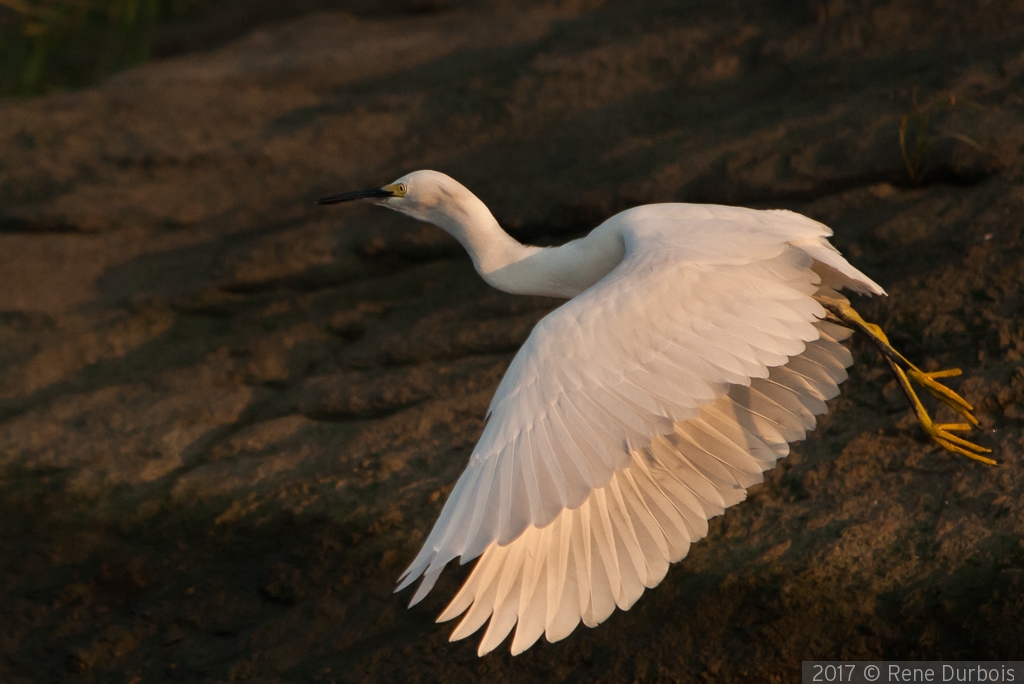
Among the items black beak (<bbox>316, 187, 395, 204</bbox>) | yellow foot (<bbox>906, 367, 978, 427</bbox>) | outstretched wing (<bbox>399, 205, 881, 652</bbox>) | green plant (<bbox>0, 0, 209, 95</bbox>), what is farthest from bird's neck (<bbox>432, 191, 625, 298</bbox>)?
green plant (<bbox>0, 0, 209, 95</bbox>)

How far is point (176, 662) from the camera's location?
9.98ft

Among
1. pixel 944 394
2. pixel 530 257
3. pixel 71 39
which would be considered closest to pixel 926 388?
pixel 944 394

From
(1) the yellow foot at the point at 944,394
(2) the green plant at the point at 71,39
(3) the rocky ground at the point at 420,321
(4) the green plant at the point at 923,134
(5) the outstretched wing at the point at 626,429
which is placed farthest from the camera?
(2) the green plant at the point at 71,39

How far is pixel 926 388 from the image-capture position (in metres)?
3.07

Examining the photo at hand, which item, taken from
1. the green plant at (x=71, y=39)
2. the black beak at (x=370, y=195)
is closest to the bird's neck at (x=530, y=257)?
the black beak at (x=370, y=195)

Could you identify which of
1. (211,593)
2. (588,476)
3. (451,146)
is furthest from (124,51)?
(588,476)

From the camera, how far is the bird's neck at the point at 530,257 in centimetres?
320

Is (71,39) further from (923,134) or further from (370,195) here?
(923,134)

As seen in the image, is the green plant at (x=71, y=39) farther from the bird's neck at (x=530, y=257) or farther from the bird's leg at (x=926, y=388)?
the bird's leg at (x=926, y=388)

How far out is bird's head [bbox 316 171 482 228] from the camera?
3.45m

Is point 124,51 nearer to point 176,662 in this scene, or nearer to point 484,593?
point 176,662

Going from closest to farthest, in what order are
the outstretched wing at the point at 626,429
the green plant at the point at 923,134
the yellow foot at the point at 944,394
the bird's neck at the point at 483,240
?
the outstretched wing at the point at 626,429
the yellow foot at the point at 944,394
the bird's neck at the point at 483,240
the green plant at the point at 923,134

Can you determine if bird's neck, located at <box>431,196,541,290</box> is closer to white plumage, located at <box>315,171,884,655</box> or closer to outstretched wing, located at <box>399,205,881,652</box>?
white plumage, located at <box>315,171,884,655</box>

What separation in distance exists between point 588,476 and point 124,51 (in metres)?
6.22
